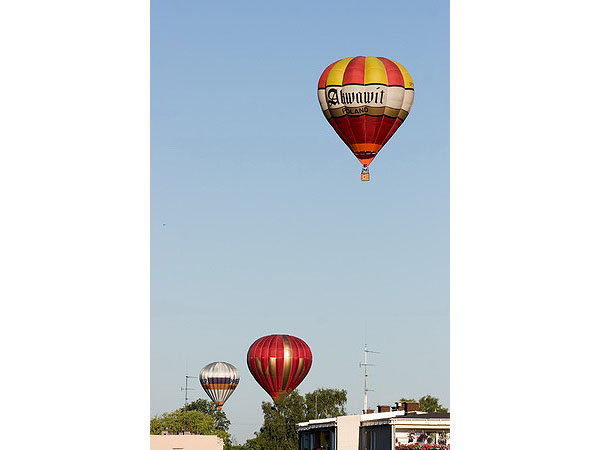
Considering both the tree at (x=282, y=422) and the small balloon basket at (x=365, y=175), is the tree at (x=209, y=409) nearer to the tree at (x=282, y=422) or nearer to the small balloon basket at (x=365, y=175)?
the tree at (x=282, y=422)

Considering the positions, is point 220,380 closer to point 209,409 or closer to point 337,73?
point 209,409

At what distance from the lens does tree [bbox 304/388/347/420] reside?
409ft

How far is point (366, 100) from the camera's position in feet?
206

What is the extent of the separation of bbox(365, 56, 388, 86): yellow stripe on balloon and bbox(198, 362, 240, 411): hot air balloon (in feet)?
283

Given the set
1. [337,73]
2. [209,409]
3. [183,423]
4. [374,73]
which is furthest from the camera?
[209,409]

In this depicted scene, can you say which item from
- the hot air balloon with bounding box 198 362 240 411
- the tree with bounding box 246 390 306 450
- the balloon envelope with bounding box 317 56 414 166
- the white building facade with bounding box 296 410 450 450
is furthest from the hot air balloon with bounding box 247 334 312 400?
the balloon envelope with bounding box 317 56 414 166

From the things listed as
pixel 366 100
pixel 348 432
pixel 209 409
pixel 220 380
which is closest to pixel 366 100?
pixel 366 100

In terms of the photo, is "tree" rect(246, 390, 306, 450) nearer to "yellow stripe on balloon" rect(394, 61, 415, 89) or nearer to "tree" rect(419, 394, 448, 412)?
"tree" rect(419, 394, 448, 412)

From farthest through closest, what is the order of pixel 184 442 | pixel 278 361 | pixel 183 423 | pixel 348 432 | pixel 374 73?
pixel 183 423, pixel 278 361, pixel 184 442, pixel 348 432, pixel 374 73

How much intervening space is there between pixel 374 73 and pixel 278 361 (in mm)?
52078
